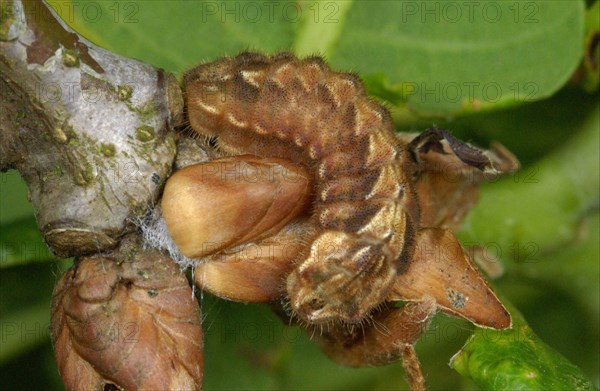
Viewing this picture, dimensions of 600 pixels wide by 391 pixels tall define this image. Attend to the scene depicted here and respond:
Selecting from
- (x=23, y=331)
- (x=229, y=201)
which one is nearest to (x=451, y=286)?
(x=229, y=201)

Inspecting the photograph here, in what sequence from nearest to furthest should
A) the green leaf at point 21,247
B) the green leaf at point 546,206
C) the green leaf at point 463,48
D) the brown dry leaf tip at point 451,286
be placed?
the brown dry leaf tip at point 451,286, the green leaf at point 21,247, the green leaf at point 463,48, the green leaf at point 546,206

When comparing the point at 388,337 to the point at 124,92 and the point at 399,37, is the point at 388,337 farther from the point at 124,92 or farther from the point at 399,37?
the point at 399,37

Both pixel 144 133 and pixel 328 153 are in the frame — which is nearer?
pixel 144 133

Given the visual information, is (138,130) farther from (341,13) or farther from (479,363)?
(341,13)

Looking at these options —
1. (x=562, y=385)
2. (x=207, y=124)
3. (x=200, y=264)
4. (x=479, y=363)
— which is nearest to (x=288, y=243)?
(x=200, y=264)

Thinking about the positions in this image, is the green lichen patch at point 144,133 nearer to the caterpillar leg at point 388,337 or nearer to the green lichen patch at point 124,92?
the green lichen patch at point 124,92

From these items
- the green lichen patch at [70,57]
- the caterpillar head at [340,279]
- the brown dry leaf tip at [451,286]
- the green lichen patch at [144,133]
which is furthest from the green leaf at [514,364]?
the green lichen patch at [70,57]

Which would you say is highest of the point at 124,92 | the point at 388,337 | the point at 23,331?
the point at 124,92
